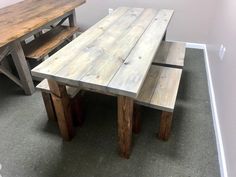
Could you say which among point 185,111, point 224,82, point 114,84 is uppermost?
point 114,84

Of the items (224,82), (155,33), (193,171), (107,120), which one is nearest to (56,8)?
(155,33)

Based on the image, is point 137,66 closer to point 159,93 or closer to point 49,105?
point 159,93

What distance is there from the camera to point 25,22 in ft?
6.83

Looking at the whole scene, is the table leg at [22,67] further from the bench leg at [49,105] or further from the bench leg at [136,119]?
the bench leg at [136,119]

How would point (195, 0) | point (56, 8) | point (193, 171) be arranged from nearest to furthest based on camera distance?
point (193, 171)
point (56, 8)
point (195, 0)

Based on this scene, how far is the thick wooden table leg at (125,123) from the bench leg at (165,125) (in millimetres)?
295

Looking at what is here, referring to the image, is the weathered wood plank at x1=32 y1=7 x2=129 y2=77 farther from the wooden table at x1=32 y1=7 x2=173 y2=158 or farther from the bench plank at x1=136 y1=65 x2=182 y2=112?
the bench plank at x1=136 y1=65 x2=182 y2=112

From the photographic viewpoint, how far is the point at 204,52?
2979 mm

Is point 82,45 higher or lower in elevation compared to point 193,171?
higher

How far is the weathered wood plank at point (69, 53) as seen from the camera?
128cm

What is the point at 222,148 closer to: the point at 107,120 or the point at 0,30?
the point at 107,120

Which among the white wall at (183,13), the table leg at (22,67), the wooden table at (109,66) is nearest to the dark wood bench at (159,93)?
the wooden table at (109,66)

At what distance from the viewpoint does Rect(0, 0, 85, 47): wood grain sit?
72.7 inches

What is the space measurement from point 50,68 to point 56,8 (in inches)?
59.7
